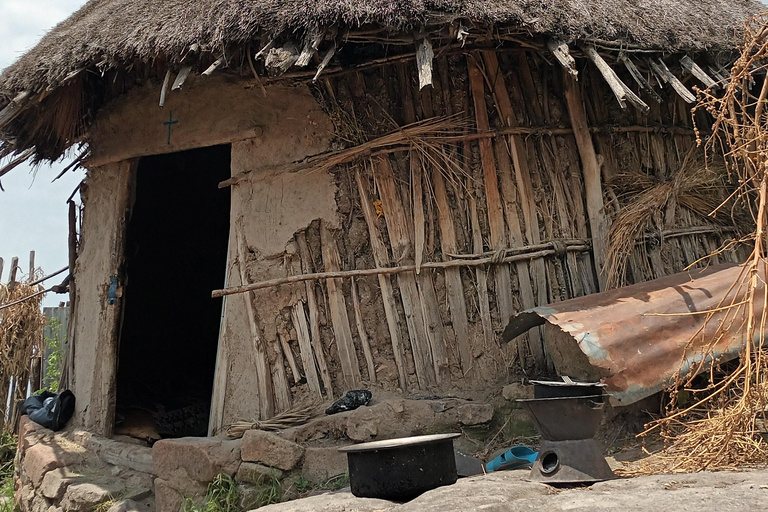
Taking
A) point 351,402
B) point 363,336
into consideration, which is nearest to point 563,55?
point 363,336

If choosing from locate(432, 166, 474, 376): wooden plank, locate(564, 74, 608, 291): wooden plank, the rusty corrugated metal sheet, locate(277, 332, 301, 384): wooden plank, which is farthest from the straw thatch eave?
locate(277, 332, 301, 384): wooden plank

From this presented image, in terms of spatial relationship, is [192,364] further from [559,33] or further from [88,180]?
[559,33]

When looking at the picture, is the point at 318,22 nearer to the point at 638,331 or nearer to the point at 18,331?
the point at 638,331

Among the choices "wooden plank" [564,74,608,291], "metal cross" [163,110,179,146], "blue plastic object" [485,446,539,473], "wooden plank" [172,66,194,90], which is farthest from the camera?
"metal cross" [163,110,179,146]

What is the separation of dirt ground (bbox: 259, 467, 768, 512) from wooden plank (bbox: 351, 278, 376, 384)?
1.44 m

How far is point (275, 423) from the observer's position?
192 inches

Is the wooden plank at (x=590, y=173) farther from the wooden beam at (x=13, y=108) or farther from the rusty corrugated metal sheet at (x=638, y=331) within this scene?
the wooden beam at (x=13, y=108)

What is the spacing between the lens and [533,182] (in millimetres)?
5332

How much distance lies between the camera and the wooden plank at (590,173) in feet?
17.2

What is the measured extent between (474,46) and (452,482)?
2.88 metres

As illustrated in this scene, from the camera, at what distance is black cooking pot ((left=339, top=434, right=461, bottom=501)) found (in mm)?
3613

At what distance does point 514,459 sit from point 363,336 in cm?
141

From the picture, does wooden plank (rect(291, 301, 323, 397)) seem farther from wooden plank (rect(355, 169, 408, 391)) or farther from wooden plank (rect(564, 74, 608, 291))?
wooden plank (rect(564, 74, 608, 291))

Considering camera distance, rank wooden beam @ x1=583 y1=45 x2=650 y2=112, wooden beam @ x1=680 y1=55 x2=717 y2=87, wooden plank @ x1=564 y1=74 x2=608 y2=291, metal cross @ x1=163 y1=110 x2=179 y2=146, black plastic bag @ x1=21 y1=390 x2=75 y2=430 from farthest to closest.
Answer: black plastic bag @ x1=21 y1=390 x2=75 y2=430, metal cross @ x1=163 y1=110 x2=179 y2=146, wooden plank @ x1=564 y1=74 x2=608 y2=291, wooden beam @ x1=680 y1=55 x2=717 y2=87, wooden beam @ x1=583 y1=45 x2=650 y2=112
